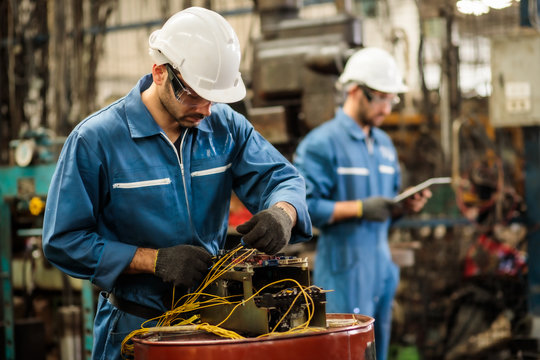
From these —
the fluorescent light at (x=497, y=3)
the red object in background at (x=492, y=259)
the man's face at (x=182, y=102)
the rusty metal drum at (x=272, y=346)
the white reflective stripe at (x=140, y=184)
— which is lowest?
the red object in background at (x=492, y=259)

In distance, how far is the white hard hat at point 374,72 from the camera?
4.32m

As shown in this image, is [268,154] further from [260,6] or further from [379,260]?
[260,6]

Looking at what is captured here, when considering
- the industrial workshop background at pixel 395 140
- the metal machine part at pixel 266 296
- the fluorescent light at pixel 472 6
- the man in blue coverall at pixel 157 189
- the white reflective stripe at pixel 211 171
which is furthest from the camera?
the fluorescent light at pixel 472 6

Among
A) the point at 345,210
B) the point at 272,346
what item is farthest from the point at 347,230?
the point at 272,346

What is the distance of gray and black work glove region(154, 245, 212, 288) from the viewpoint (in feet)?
7.23

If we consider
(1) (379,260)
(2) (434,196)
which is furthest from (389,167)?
(2) (434,196)

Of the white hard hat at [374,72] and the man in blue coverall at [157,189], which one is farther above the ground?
the white hard hat at [374,72]

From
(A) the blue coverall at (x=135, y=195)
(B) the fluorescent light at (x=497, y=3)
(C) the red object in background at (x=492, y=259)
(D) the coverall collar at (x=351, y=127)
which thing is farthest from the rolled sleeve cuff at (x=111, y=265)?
(C) the red object in background at (x=492, y=259)

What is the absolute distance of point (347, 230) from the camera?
4.21 meters

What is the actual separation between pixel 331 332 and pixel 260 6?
383cm

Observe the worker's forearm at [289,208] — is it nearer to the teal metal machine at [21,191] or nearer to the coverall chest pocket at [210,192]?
the coverall chest pocket at [210,192]

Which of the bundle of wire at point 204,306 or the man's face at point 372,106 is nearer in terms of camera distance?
the bundle of wire at point 204,306

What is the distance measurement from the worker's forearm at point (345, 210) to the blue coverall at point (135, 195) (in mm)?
1545

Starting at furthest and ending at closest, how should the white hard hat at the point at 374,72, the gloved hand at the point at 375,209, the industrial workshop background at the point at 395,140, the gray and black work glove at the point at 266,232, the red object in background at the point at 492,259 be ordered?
1. the red object in background at the point at 492,259
2. the industrial workshop background at the point at 395,140
3. the white hard hat at the point at 374,72
4. the gloved hand at the point at 375,209
5. the gray and black work glove at the point at 266,232
